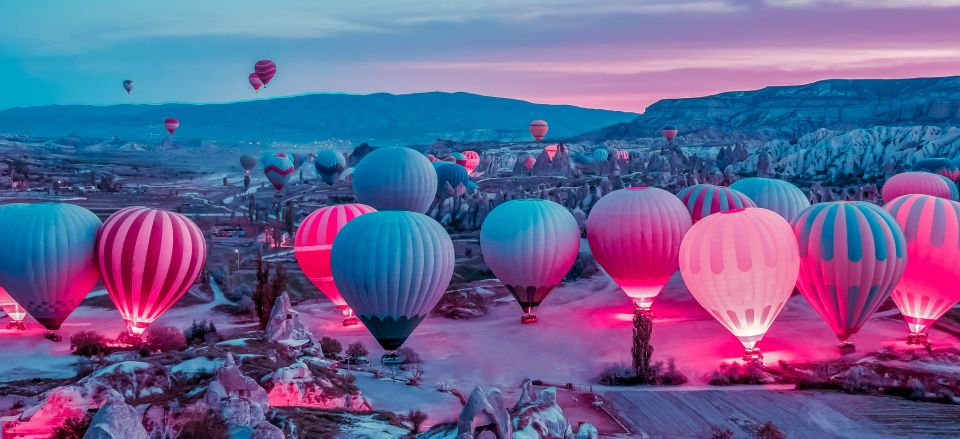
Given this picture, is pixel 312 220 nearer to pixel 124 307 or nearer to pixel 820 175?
pixel 124 307

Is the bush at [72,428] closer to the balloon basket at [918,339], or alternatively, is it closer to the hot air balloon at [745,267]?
the hot air balloon at [745,267]

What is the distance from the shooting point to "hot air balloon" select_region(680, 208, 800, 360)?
24.2 metres

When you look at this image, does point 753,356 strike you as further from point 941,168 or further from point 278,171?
point 278,171

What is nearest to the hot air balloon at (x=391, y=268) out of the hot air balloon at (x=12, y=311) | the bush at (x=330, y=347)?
the bush at (x=330, y=347)

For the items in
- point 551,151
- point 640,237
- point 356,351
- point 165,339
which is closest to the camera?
point 356,351

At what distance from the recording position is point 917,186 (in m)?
51.1

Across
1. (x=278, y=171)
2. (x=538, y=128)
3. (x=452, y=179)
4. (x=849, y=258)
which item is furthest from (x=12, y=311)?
(x=538, y=128)

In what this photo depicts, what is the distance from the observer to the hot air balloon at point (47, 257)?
2483cm

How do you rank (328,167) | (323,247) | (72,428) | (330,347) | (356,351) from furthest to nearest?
1. (328,167)
2. (323,247)
3. (330,347)
4. (356,351)
5. (72,428)

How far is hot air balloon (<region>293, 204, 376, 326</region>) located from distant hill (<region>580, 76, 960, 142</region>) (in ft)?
408

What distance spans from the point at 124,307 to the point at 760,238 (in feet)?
60.8

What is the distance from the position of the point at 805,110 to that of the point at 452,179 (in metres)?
125

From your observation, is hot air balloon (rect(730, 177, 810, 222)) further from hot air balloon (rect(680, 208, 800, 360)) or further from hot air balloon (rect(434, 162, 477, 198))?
hot air balloon (rect(434, 162, 477, 198))

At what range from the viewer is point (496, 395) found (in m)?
14.1
